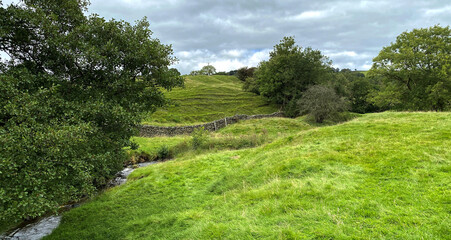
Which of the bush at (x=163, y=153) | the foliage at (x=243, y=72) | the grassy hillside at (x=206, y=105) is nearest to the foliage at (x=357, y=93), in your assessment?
the grassy hillside at (x=206, y=105)

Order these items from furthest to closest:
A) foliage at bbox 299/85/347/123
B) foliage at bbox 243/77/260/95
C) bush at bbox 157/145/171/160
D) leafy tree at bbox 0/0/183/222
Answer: foliage at bbox 243/77/260/95, foliage at bbox 299/85/347/123, bush at bbox 157/145/171/160, leafy tree at bbox 0/0/183/222

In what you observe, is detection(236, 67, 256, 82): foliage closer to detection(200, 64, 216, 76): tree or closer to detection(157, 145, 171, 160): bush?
detection(200, 64, 216, 76): tree

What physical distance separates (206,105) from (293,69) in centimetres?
2585

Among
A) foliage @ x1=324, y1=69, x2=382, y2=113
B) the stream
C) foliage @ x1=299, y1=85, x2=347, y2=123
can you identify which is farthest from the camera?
foliage @ x1=324, y1=69, x2=382, y2=113

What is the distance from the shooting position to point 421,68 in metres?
38.1

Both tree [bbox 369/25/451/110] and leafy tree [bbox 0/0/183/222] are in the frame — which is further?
tree [bbox 369/25/451/110]

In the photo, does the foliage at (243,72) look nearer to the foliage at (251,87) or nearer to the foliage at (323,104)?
the foliage at (251,87)

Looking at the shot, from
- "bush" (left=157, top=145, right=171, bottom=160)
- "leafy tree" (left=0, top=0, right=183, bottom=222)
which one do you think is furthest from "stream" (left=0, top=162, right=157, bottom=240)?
"bush" (left=157, top=145, right=171, bottom=160)

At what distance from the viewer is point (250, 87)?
3270 inches

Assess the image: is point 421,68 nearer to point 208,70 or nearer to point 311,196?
point 311,196

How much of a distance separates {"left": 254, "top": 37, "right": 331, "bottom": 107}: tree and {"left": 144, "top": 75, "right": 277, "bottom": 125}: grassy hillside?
877 cm

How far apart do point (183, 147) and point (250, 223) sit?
2268 cm

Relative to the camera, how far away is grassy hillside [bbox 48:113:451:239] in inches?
241

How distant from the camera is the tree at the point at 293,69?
6172cm
